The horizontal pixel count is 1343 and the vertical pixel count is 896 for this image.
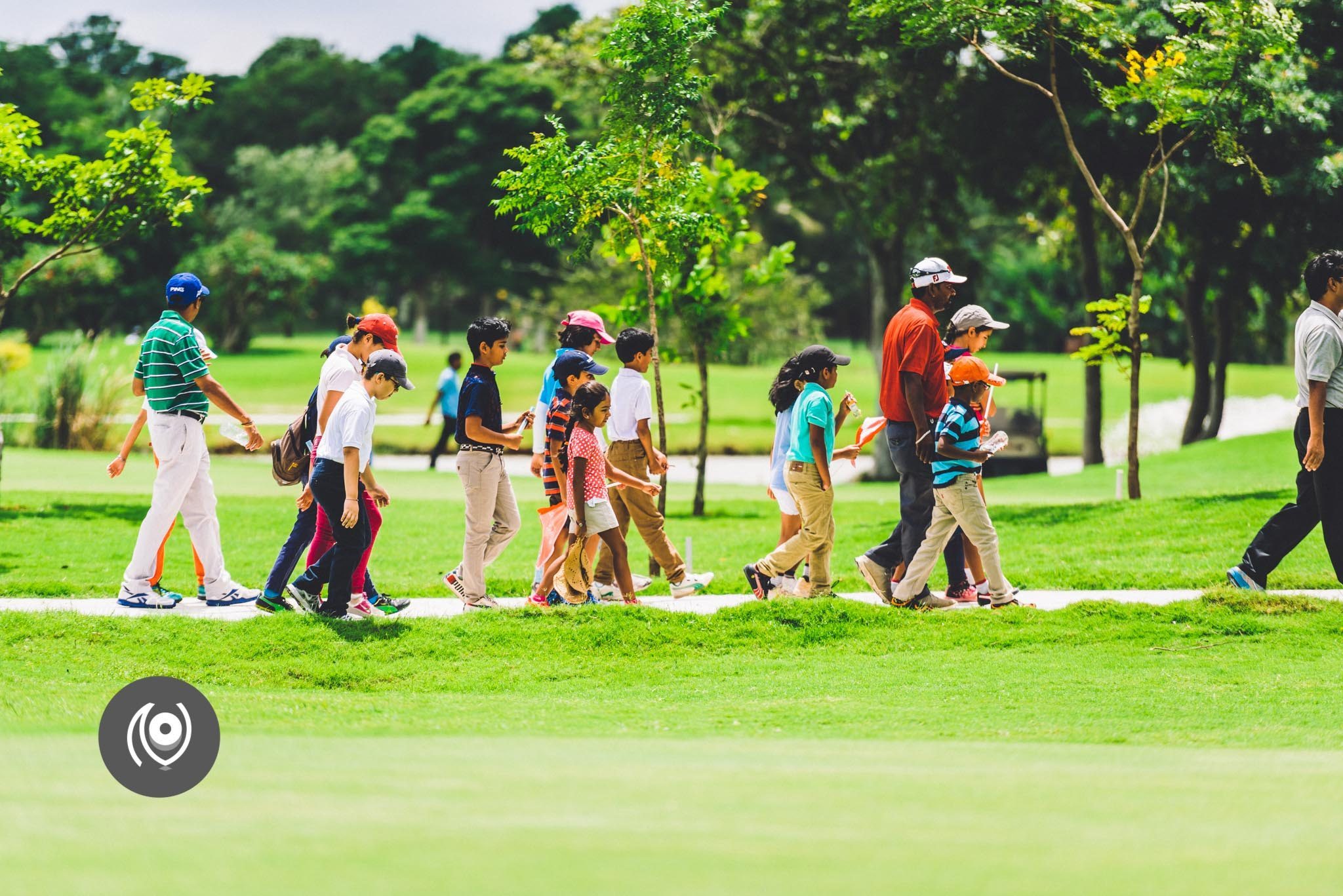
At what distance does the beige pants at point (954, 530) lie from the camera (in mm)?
9453

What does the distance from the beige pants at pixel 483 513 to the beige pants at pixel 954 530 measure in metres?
2.83

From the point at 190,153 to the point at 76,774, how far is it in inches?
3035

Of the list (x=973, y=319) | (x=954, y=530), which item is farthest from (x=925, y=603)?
(x=973, y=319)

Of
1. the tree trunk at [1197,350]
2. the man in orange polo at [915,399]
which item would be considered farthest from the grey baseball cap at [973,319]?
the tree trunk at [1197,350]

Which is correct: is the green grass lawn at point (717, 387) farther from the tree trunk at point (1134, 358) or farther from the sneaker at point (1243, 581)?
the sneaker at point (1243, 581)

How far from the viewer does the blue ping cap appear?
9.58m

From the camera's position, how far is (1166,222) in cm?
2508

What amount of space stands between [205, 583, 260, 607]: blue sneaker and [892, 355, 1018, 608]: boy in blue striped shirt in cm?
489

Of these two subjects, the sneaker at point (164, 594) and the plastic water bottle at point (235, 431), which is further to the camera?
the sneaker at point (164, 594)

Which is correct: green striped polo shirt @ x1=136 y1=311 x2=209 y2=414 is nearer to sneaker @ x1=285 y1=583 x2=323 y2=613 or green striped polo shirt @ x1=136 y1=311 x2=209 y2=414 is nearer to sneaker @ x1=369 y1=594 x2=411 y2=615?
sneaker @ x1=285 y1=583 x2=323 y2=613

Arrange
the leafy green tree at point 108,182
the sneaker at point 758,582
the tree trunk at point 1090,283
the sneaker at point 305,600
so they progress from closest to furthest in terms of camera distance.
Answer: the sneaker at point 305,600, the sneaker at point 758,582, the leafy green tree at point 108,182, the tree trunk at point 1090,283

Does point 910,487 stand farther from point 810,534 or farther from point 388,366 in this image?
point 388,366

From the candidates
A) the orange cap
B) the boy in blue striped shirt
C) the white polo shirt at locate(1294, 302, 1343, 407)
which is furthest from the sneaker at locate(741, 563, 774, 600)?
the white polo shirt at locate(1294, 302, 1343, 407)

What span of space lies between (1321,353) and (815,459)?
347 centimetres
